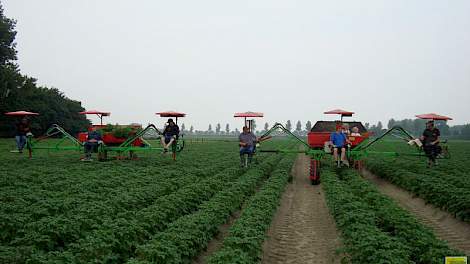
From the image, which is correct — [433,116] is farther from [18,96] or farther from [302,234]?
[18,96]

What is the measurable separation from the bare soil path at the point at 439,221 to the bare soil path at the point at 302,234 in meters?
2.18

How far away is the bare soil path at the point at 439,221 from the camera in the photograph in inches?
314

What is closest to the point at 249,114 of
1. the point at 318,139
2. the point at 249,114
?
the point at 249,114

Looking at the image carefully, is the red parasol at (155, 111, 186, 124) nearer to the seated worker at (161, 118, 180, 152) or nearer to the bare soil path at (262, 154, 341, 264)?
the seated worker at (161, 118, 180, 152)

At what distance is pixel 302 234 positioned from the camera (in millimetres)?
8320

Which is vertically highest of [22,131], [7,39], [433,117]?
[7,39]

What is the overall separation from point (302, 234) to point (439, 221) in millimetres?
3734

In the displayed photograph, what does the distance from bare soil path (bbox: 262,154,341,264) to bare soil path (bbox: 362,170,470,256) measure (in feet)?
7.15

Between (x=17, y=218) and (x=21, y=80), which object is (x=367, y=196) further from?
(x=21, y=80)

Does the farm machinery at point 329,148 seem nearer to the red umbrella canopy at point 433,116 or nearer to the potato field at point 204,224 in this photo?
the red umbrella canopy at point 433,116

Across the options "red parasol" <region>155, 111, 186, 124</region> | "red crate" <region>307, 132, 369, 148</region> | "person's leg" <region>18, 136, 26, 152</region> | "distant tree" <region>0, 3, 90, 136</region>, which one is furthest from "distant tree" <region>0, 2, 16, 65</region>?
"red crate" <region>307, 132, 369, 148</region>

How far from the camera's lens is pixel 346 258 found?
6.55m

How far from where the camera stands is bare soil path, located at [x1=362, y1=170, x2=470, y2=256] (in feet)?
26.1

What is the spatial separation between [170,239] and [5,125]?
4741cm
